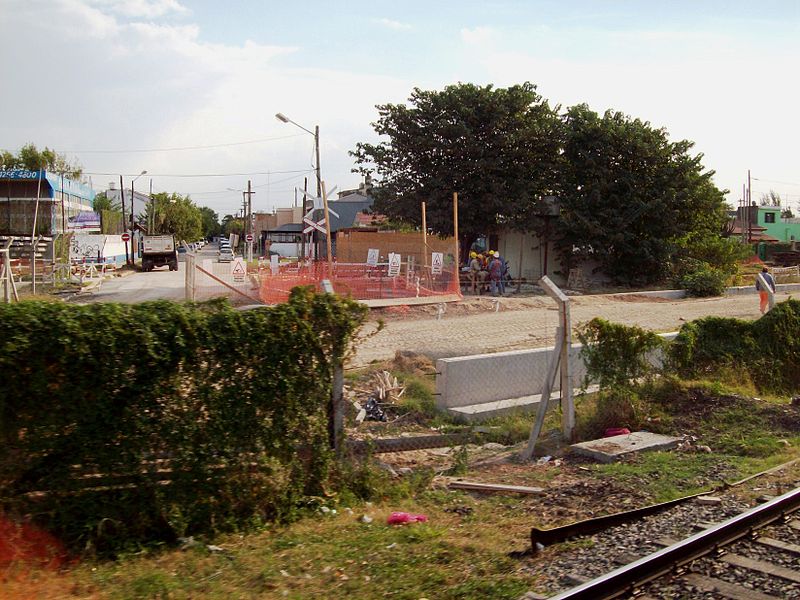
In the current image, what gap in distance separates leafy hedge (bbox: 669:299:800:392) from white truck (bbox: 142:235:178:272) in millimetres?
43203

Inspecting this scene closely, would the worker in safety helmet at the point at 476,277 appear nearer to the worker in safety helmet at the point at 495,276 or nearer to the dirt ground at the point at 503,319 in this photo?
the worker in safety helmet at the point at 495,276

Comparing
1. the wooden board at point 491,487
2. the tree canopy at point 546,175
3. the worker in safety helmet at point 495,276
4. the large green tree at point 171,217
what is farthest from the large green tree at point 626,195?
the large green tree at point 171,217

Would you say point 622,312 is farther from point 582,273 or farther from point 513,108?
point 513,108

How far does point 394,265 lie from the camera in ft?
72.7

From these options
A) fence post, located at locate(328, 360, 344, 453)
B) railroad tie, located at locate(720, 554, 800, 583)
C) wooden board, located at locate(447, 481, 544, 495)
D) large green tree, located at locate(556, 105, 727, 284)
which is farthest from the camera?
large green tree, located at locate(556, 105, 727, 284)

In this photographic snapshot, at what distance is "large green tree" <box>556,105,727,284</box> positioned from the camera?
31922 mm

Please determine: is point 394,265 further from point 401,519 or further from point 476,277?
point 401,519

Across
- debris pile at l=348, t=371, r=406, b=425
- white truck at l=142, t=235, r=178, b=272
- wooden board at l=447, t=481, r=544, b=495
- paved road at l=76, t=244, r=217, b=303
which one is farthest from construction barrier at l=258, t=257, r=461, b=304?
white truck at l=142, t=235, r=178, b=272

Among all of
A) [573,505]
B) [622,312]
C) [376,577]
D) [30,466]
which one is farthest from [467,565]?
[622,312]

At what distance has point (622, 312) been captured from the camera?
22.5 meters

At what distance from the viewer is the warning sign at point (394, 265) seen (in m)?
22.0

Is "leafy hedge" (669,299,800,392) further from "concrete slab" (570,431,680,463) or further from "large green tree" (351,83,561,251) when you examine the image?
"large green tree" (351,83,561,251)

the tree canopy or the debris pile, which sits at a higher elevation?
the tree canopy

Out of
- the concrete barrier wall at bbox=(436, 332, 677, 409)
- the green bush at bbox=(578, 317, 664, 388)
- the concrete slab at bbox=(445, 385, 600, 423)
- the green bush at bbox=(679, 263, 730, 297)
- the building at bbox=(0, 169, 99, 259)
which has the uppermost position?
the building at bbox=(0, 169, 99, 259)
